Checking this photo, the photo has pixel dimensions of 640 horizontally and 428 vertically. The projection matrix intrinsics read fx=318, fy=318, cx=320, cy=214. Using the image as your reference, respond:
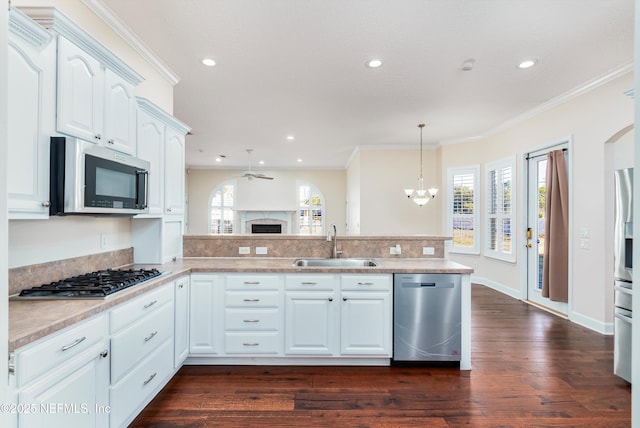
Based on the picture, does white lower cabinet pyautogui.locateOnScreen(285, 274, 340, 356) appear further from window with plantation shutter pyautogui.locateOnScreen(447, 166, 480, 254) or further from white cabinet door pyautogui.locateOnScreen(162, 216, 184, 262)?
window with plantation shutter pyautogui.locateOnScreen(447, 166, 480, 254)

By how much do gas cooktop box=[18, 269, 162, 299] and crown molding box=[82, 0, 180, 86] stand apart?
194cm

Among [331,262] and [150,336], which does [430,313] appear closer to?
[331,262]

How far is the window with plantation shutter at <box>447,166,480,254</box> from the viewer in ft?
20.5

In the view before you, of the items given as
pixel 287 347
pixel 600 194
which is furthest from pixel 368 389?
pixel 600 194

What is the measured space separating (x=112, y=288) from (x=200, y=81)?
8.88 feet

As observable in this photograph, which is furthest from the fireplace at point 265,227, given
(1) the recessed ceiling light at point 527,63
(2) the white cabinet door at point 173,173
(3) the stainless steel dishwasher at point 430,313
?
(1) the recessed ceiling light at point 527,63

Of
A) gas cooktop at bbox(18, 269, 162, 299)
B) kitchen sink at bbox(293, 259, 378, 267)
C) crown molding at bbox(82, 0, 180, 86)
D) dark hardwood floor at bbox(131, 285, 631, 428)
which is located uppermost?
crown molding at bbox(82, 0, 180, 86)

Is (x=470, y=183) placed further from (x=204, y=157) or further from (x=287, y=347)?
(x=204, y=157)

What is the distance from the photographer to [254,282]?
9.19 ft

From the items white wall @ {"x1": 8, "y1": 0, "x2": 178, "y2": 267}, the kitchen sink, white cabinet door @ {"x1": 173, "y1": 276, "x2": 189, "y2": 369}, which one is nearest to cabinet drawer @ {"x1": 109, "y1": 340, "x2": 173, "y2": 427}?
white cabinet door @ {"x1": 173, "y1": 276, "x2": 189, "y2": 369}

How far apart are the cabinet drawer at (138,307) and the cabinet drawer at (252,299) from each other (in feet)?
1.66

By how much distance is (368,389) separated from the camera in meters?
2.50

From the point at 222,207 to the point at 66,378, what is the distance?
8910 millimetres

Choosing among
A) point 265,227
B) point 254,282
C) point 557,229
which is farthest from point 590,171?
point 265,227
